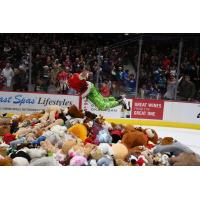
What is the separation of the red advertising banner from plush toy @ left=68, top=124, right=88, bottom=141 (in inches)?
22.4

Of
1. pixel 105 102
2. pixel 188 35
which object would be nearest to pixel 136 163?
pixel 105 102

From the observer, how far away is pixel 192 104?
5.12 m

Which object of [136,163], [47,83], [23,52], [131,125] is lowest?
[136,163]

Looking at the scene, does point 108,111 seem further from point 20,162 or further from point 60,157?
point 20,162

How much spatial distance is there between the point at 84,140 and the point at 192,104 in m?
1.31

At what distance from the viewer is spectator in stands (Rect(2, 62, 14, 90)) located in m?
4.52

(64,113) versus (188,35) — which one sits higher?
(188,35)

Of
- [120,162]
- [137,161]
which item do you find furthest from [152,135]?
[120,162]

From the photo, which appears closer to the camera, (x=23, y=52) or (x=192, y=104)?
(x=23, y=52)

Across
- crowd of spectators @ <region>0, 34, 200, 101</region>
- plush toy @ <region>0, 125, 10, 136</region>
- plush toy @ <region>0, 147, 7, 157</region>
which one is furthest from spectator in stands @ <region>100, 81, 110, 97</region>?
plush toy @ <region>0, 147, 7, 157</region>

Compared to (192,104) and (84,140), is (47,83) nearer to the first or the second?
(84,140)

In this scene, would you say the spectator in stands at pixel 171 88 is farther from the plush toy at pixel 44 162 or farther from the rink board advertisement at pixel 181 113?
the plush toy at pixel 44 162

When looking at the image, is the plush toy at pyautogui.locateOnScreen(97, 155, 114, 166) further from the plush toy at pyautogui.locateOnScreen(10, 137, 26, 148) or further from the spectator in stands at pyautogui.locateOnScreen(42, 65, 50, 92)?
the spectator in stands at pyautogui.locateOnScreen(42, 65, 50, 92)

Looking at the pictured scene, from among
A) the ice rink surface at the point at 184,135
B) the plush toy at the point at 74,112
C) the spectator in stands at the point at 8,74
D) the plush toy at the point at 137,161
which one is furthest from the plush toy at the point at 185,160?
the spectator in stands at the point at 8,74
